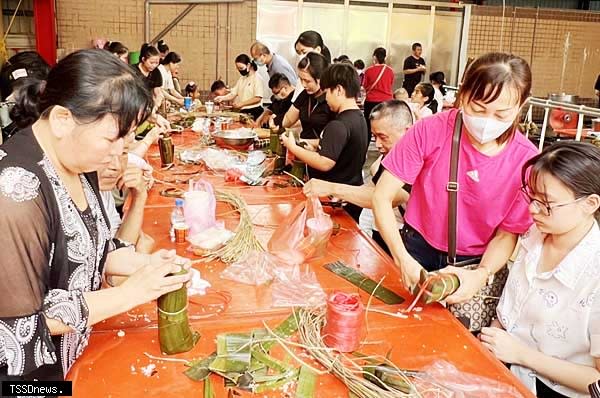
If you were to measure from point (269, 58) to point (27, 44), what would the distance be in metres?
4.48

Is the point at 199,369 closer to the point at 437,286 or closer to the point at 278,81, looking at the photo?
the point at 437,286

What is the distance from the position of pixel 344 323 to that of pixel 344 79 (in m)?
1.78

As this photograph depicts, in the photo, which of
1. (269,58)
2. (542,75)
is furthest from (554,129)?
(542,75)

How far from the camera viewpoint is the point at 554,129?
22.2 feet

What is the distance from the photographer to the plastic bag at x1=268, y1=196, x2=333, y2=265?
6.40 feet

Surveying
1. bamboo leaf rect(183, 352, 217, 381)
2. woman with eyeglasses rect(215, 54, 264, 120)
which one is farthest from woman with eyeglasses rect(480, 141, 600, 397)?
woman with eyeglasses rect(215, 54, 264, 120)

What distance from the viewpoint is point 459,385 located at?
1265 millimetres

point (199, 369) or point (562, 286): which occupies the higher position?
point (562, 286)

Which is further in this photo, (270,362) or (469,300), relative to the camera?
(469,300)

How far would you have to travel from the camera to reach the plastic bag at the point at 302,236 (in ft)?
6.40

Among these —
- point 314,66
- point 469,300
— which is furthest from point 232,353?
point 314,66

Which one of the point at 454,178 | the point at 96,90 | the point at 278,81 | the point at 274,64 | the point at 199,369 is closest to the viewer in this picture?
the point at 96,90

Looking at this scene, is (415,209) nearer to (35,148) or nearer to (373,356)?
(373,356)

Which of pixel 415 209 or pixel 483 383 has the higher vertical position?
pixel 415 209
